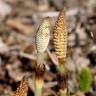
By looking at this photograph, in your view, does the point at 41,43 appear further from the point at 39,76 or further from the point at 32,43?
the point at 32,43

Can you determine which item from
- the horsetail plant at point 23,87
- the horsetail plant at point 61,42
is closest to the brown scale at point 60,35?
the horsetail plant at point 61,42

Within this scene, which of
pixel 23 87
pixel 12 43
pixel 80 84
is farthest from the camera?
pixel 12 43

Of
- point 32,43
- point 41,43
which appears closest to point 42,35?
point 41,43

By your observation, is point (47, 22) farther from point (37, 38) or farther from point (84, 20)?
point (84, 20)

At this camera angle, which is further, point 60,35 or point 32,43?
point 32,43

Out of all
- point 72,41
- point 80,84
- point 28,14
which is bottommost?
point 80,84

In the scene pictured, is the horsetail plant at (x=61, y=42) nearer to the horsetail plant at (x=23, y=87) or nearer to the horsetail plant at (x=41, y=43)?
the horsetail plant at (x=41, y=43)

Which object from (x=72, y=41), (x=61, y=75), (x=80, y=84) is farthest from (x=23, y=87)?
(x=72, y=41)
